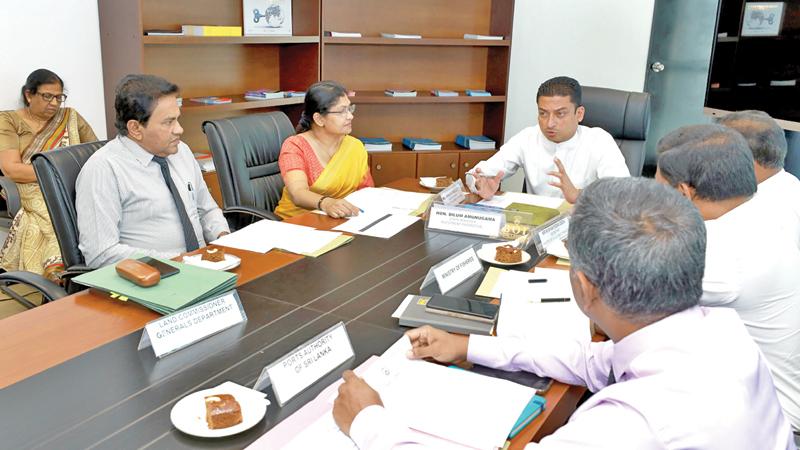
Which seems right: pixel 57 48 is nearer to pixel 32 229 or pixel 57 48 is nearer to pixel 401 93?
pixel 32 229

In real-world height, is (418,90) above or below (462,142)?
above

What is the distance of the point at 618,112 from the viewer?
3426 mm

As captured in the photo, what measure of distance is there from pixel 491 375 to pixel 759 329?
812mm

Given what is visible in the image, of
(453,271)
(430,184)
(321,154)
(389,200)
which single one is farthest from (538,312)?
(321,154)

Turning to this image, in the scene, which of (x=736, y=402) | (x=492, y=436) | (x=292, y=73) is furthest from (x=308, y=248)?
(x=292, y=73)

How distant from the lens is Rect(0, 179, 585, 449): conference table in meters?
1.15

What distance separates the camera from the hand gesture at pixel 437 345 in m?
1.38

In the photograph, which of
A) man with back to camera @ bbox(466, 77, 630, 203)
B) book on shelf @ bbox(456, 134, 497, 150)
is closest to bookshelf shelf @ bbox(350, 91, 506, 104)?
book on shelf @ bbox(456, 134, 497, 150)

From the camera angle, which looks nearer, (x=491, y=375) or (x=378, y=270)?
(x=491, y=375)

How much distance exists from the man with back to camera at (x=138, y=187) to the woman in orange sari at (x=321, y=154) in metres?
0.55

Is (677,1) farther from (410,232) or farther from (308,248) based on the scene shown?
(308,248)

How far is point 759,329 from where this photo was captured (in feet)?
5.67

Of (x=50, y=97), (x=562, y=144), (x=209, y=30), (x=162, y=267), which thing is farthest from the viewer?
(x=209, y=30)

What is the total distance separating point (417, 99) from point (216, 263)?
2.89 metres
